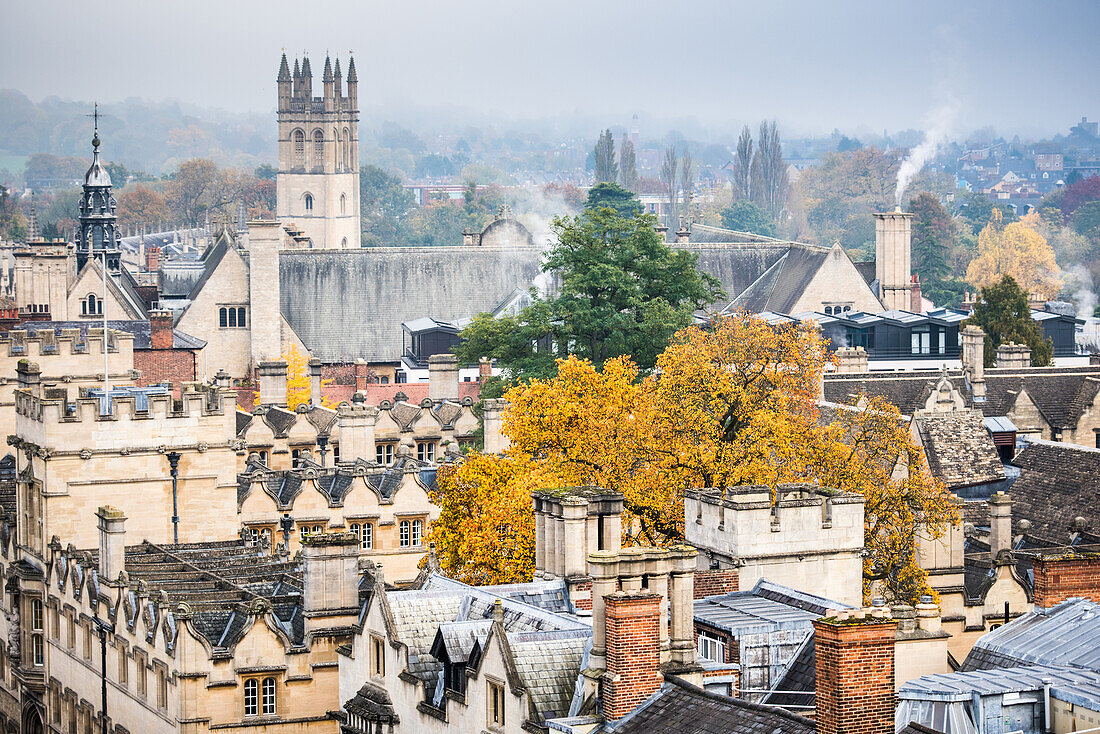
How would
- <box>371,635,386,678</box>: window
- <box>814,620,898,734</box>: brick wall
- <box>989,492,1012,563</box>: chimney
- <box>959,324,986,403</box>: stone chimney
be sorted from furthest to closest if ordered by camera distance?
<box>959,324,986,403</box>: stone chimney < <box>989,492,1012,563</box>: chimney < <box>371,635,386,678</box>: window < <box>814,620,898,734</box>: brick wall

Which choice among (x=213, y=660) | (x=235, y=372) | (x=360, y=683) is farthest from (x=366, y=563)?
(x=235, y=372)

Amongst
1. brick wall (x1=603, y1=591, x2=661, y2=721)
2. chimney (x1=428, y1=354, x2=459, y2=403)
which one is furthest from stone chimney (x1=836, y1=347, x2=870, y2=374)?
brick wall (x1=603, y1=591, x2=661, y2=721)

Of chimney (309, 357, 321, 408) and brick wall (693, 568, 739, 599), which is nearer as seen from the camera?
brick wall (693, 568, 739, 599)

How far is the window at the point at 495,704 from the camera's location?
3591 cm

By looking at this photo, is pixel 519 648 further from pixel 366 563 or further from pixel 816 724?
pixel 366 563

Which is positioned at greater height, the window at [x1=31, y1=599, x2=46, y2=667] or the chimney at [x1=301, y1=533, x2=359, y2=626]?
the chimney at [x1=301, y1=533, x2=359, y2=626]

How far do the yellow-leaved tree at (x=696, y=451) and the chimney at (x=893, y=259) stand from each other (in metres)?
71.8

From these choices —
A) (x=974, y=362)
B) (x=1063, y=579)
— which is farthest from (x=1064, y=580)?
(x=974, y=362)

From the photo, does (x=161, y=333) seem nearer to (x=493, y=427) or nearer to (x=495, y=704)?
(x=493, y=427)

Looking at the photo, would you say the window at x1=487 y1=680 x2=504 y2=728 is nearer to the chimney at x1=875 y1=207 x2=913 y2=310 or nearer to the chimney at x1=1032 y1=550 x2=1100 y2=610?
the chimney at x1=1032 y1=550 x2=1100 y2=610

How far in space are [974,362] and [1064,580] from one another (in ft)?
153

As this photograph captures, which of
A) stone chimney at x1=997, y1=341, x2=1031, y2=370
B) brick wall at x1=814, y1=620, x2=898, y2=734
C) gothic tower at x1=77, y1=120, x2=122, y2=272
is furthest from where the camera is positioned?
gothic tower at x1=77, y1=120, x2=122, y2=272

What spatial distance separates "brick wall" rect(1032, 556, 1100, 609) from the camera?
39531 mm

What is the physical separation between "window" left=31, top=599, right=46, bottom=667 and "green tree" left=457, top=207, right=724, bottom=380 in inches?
1024
